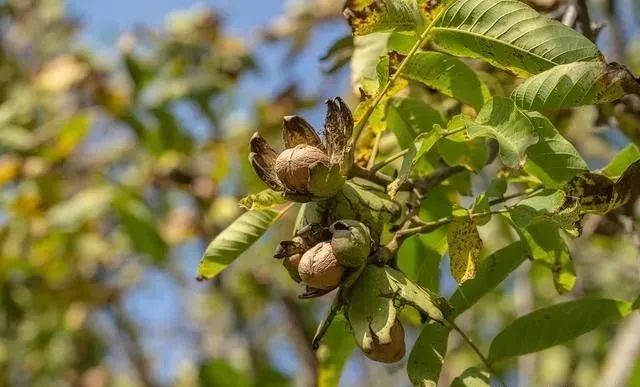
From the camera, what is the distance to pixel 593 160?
3801 mm

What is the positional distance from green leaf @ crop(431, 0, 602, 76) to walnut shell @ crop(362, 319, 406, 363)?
1.15 ft

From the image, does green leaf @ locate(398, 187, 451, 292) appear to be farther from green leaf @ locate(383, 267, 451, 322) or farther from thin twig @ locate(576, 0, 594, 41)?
thin twig @ locate(576, 0, 594, 41)

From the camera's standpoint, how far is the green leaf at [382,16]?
111cm

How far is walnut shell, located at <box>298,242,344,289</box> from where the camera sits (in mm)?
988

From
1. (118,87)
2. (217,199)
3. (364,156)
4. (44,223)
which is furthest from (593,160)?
(364,156)

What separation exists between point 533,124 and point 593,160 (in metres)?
2.90

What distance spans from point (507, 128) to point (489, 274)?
32 cm

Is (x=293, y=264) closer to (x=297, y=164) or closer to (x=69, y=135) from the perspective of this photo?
(x=297, y=164)

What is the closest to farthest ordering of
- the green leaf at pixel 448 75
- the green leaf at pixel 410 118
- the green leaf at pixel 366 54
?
the green leaf at pixel 448 75 → the green leaf at pixel 410 118 → the green leaf at pixel 366 54

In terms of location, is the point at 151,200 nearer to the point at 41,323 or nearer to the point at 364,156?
the point at 41,323

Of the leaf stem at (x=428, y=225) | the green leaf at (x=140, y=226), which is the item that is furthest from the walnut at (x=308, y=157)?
the green leaf at (x=140, y=226)

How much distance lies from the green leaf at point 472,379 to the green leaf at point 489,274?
0.10 m

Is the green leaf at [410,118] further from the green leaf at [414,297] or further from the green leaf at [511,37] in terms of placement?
the green leaf at [414,297]

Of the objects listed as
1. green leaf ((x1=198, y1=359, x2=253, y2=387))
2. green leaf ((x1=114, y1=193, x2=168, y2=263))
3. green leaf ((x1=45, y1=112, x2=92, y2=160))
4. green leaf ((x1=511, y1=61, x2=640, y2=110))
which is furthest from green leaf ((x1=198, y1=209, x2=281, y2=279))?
green leaf ((x1=45, y1=112, x2=92, y2=160))
